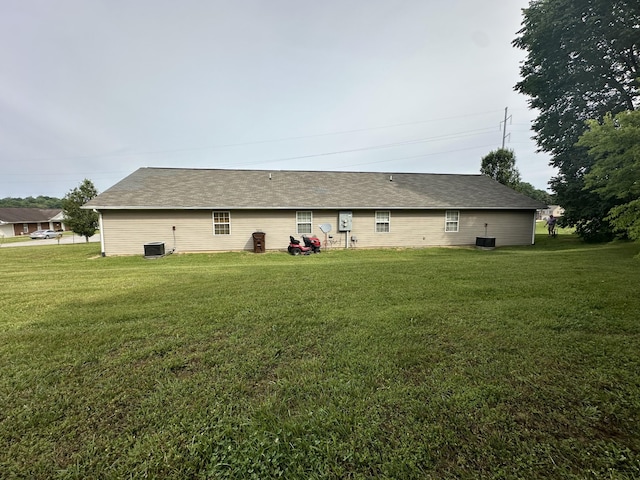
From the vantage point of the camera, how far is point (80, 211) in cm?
1878

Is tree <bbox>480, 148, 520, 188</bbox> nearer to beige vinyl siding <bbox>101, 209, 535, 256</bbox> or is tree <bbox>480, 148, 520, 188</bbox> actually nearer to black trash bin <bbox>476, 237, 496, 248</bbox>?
beige vinyl siding <bbox>101, 209, 535, 256</bbox>

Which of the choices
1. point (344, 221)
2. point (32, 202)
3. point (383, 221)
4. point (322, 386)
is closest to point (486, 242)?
point (383, 221)

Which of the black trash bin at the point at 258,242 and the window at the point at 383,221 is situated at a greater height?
the window at the point at 383,221

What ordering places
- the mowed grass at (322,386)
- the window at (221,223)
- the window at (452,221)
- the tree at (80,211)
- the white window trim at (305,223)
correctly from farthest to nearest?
the tree at (80,211) < the window at (452,221) < the white window trim at (305,223) < the window at (221,223) < the mowed grass at (322,386)

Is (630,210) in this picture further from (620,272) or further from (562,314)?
(562,314)

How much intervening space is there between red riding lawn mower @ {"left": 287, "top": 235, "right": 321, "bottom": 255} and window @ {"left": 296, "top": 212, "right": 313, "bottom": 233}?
1312mm

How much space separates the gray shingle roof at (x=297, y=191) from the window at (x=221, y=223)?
0.52 m

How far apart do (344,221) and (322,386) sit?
37.9 feet

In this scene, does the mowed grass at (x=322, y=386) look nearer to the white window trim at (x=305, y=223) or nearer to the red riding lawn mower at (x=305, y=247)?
the red riding lawn mower at (x=305, y=247)

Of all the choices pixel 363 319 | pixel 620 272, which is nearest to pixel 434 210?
pixel 620 272

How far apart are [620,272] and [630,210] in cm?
239

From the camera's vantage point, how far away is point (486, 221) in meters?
14.8

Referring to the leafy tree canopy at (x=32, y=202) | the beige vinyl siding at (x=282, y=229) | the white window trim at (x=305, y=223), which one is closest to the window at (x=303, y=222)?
the white window trim at (x=305, y=223)

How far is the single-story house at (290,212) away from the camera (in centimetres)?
1234
